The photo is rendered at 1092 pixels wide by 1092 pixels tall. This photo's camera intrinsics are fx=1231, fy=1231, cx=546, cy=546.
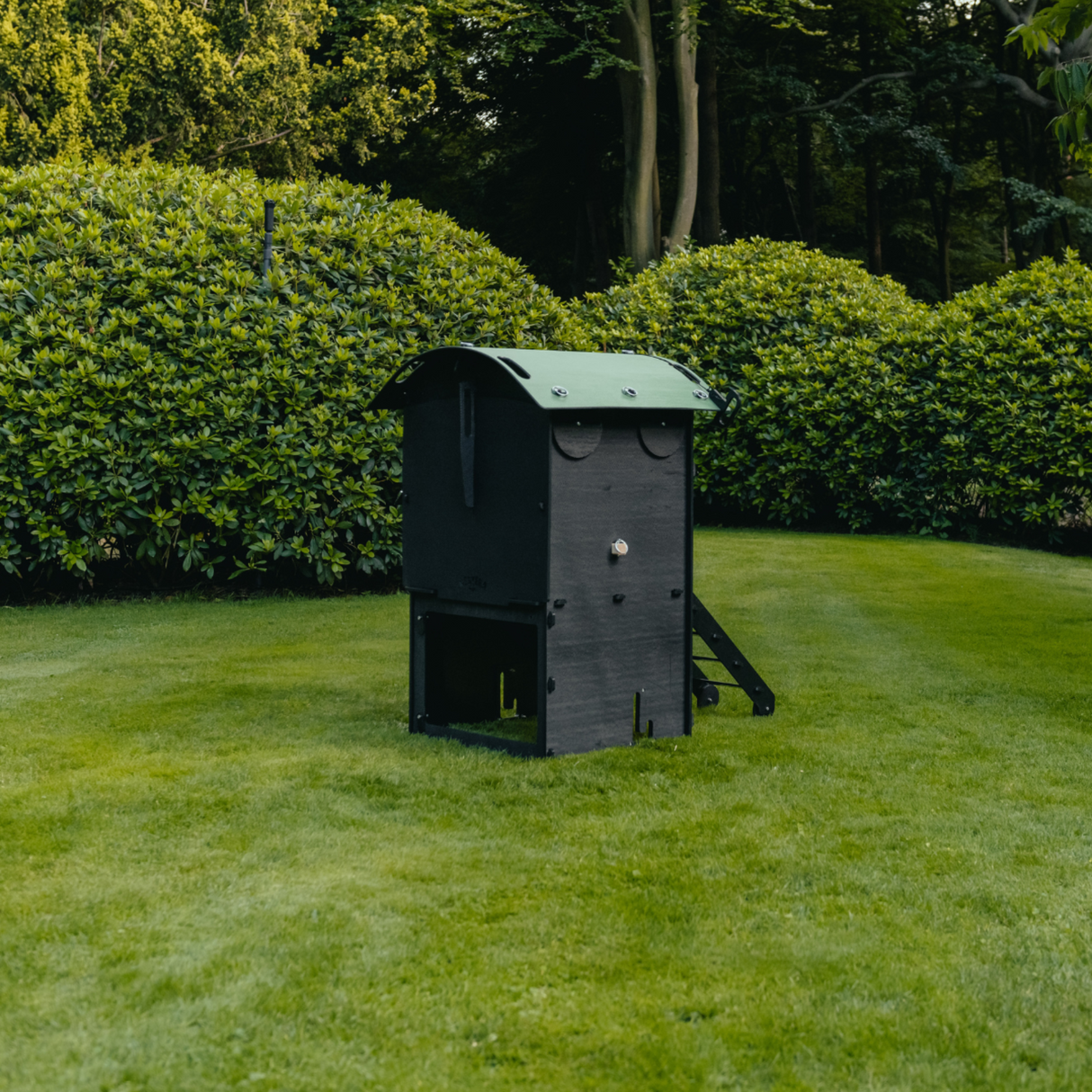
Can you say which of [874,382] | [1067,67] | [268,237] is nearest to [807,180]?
[874,382]

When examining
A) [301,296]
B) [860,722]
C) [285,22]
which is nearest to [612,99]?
[285,22]

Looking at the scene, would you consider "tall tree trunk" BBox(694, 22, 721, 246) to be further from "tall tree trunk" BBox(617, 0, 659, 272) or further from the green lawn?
the green lawn

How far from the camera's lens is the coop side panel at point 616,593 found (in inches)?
197

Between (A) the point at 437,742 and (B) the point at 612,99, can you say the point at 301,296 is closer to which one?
(A) the point at 437,742

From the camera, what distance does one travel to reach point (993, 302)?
12805 millimetres

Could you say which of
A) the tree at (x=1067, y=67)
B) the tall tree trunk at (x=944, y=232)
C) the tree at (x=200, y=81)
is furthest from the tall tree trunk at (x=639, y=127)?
the tree at (x=1067, y=67)

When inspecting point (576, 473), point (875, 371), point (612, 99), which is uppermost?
point (612, 99)

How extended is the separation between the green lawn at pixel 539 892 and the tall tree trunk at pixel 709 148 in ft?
53.3

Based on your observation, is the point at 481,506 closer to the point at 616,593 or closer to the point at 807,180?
the point at 616,593

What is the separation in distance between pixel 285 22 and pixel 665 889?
19.9 metres

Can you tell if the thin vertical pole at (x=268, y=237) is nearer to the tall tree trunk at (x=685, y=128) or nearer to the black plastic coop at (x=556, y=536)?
the black plastic coop at (x=556, y=536)

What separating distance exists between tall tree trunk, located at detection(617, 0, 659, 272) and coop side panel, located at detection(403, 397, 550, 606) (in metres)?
13.9

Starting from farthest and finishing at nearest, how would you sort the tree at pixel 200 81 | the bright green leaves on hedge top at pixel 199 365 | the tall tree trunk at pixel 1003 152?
the tall tree trunk at pixel 1003 152
the tree at pixel 200 81
the bright green leaves on hedge top at pixel 199 365

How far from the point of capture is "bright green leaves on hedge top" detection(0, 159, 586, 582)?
29.2 ft
